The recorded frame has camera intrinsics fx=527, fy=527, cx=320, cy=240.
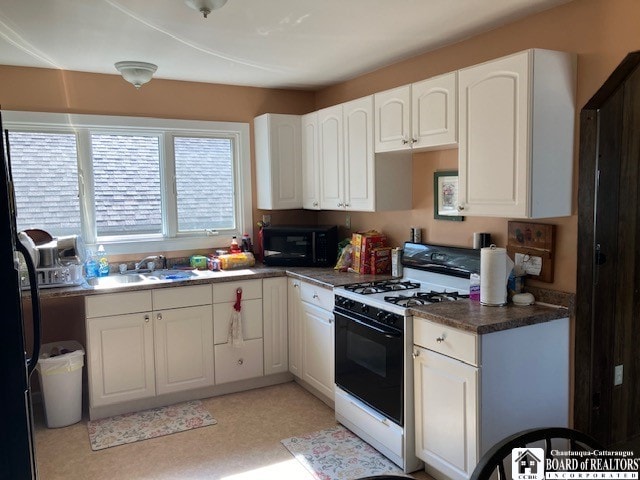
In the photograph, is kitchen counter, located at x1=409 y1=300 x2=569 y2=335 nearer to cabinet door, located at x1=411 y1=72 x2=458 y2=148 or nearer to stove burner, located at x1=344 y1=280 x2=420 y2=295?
A: stove burner, located at x1=344 y1=280 x2=420 y2=295

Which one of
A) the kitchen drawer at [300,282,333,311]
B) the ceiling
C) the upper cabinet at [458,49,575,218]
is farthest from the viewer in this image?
the kitchen drawer at [300,282,333,311]

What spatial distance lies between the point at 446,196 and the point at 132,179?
7.98ft

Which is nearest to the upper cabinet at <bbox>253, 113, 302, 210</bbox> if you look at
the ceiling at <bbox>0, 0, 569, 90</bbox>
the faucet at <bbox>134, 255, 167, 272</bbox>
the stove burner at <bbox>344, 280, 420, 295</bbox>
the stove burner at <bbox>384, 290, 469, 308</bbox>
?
the ceiling at <bbox>0, 0, 569, 90</bbox>

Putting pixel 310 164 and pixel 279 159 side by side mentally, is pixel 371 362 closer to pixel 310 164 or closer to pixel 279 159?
pixel 310 164

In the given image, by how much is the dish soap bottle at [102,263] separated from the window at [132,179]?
0.28 feet

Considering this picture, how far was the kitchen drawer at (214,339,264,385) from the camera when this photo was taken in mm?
3920

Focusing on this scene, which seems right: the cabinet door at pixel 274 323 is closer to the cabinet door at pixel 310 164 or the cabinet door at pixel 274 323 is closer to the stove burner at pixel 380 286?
the cabinet door at pixel 310 164

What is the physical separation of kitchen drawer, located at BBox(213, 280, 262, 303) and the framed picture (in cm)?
144

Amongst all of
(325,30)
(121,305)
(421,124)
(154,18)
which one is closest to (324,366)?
(121,305)

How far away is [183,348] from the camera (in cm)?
379

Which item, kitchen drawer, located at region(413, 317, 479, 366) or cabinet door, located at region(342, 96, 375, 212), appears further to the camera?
cabinet door, located at region(342, 96, 375, 212)

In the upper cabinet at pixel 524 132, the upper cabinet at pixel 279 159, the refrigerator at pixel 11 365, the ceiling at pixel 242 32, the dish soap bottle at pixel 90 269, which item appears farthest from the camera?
the upper cabinet at pixel 279 159

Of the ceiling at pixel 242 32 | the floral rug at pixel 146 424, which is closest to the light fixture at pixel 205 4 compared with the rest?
the ceiling at pixel 242 32

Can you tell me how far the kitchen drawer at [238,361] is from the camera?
12.9ft
